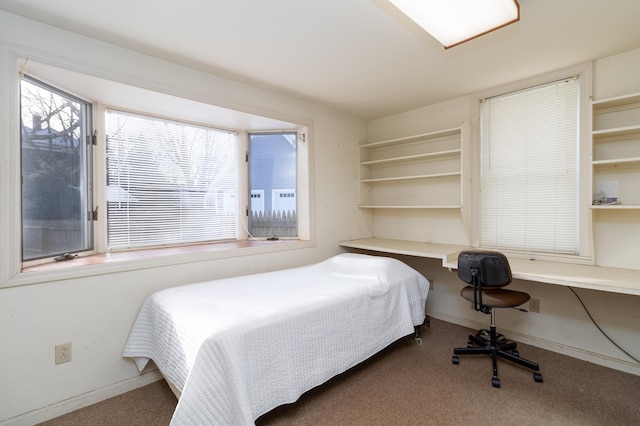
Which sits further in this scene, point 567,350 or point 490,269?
point 567,350

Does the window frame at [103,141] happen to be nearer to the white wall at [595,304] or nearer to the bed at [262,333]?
the bed at [262,333]

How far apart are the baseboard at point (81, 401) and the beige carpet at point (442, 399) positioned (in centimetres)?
5

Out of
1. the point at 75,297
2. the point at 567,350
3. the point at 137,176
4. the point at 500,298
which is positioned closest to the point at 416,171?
the point at 500,298

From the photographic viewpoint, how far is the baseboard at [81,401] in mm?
1641

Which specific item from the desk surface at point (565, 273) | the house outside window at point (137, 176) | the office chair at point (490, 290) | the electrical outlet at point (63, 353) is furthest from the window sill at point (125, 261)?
the office chair at point (490, 290)

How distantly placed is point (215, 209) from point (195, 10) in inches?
72.9

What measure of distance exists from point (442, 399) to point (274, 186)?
2.44 m

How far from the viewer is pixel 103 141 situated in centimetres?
230

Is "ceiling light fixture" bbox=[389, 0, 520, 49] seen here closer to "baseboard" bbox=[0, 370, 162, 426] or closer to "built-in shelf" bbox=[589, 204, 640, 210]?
"built-in shelf" bbox=[589, 204, 640, 210]

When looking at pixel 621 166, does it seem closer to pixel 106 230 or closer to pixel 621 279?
pixel 621 279

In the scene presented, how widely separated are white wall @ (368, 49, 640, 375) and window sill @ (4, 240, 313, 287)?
2.13 m

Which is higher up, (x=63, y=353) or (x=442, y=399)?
(x=63, y=353)

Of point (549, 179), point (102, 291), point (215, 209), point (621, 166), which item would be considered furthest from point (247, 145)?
point (621, 166)

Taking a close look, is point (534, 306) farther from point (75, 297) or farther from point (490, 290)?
point (75, 297)
